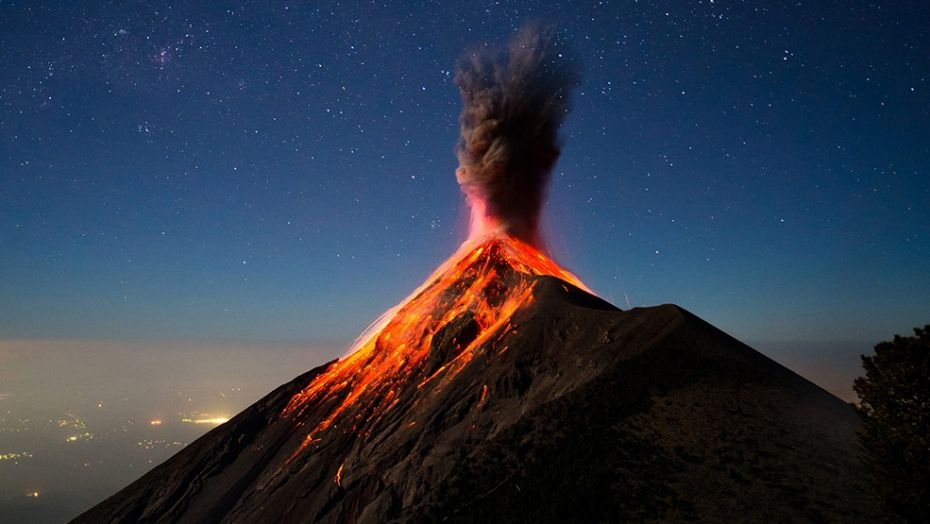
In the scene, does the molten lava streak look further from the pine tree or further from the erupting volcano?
the pine tree

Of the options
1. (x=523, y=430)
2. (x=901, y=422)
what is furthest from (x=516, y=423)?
(x=901, y=422)

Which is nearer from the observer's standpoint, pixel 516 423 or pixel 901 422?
pixel 901 422

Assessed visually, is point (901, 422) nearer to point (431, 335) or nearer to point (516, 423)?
point (516, 423)

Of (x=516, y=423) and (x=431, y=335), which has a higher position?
(x=431, y=335)

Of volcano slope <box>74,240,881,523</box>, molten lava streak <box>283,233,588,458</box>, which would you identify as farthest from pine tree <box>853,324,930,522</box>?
molten lava streak <box>283,233,588,458</box>

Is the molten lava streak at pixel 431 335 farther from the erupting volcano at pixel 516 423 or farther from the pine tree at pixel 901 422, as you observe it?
the pine tree at pixel 901 422
